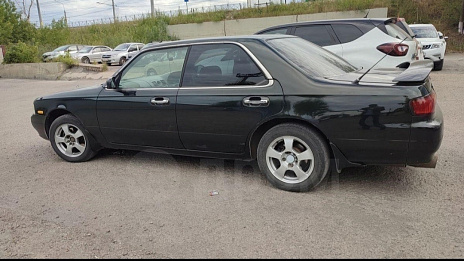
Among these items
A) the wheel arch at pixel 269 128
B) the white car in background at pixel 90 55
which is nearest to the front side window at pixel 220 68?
the wheel arch at pixel 269 128

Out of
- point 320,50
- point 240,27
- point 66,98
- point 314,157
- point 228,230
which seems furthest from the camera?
point 240,27

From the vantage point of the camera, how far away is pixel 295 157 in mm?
3836

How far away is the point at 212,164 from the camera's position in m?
4.88

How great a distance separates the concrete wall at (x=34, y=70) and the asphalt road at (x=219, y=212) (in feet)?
52.3

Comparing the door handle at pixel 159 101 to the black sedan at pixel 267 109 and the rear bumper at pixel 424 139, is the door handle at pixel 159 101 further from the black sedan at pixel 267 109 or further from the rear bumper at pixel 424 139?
the rear bumper at pixel 424 139

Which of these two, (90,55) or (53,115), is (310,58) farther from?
(90,55)

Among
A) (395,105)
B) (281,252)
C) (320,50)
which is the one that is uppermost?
(320,50)

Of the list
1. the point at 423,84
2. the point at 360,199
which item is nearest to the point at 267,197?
the point at 360,199

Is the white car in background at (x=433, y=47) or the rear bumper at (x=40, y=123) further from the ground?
the white car in background at (x=433, y=47)

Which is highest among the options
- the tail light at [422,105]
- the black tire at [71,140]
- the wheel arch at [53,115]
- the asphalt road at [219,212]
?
the tail light at [422,105]

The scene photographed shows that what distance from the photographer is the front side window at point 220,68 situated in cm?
401

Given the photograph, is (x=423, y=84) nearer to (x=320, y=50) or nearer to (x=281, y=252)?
(x=320, y=50)

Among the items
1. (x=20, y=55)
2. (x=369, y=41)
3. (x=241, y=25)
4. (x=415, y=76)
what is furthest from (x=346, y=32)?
(x=241, y=25)

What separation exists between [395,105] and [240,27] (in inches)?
1417
